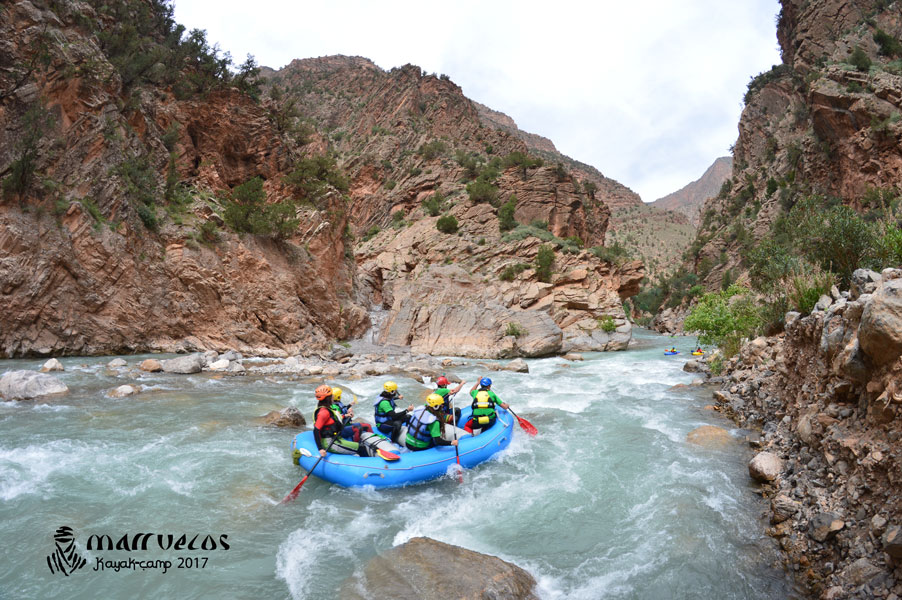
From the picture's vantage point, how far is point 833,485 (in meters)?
4.74

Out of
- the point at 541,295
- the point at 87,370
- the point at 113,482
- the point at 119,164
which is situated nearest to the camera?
the point at 113,482

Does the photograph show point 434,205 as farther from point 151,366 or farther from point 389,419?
point 389,419

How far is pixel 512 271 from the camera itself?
2669 cm

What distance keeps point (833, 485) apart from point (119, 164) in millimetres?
21182

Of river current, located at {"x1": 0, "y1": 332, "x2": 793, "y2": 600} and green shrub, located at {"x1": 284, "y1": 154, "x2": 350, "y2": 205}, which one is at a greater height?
green shrub, located at {"x1": 284, "y1": 154, "x2": 350, "y2": 205}

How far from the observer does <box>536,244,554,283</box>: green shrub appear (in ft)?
88.1

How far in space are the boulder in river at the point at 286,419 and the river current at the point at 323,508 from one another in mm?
293

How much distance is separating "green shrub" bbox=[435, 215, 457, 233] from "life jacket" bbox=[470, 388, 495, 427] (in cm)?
2350

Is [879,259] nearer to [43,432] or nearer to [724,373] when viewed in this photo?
[724,373]

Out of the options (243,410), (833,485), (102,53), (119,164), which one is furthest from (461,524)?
(102,53)

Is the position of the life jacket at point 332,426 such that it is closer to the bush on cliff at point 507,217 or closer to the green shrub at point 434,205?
the bush on cliff at point 507,217

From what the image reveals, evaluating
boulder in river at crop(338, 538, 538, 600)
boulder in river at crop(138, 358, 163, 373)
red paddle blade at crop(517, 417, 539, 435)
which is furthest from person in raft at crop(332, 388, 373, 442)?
boulder in river at crop(138, 358, 163, 373)

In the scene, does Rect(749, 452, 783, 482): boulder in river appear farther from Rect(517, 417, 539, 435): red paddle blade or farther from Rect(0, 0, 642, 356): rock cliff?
Rect(0, 0, 642, 356): rock cliff

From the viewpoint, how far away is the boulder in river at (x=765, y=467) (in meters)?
5.99
